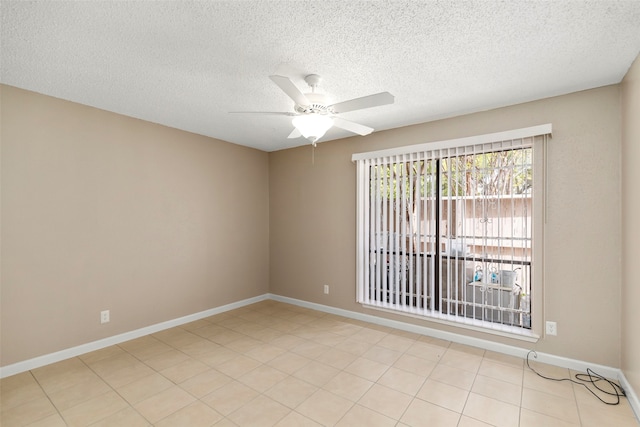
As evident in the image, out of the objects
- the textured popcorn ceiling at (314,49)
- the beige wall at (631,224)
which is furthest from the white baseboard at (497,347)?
the textured popcorn ceiling at (314,49)

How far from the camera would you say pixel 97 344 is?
3.10 metres

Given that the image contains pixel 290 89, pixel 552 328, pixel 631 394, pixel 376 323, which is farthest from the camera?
pixel 376 323

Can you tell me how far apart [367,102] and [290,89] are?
0.52 meters

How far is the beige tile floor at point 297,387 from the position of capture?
208 centimetres

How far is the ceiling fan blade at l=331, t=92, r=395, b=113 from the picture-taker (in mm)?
1997

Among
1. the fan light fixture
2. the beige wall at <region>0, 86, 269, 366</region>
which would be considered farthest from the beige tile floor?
the fan light fixture

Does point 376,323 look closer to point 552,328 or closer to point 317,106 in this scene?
point 552,328

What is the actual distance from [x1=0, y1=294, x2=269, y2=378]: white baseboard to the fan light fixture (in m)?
2.91

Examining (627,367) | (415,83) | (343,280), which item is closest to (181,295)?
(343,280)

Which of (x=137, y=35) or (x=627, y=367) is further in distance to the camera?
(x=627, y=367)

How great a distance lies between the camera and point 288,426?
2006mm

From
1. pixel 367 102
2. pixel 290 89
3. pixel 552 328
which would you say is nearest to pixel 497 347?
pixel 552 328

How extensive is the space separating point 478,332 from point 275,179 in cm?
344

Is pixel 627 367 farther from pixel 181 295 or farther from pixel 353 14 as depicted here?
pixel 181 295
